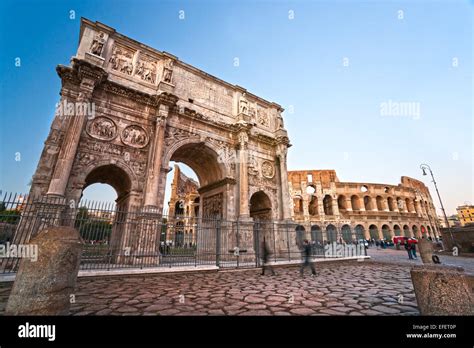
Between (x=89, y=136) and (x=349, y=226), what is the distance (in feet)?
115

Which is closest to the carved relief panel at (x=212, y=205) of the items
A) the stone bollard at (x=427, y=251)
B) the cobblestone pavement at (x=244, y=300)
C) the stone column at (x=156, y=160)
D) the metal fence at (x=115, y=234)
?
the metal fence at (x=115, y=234)

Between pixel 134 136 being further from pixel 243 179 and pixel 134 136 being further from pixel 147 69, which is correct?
pixel 243 179

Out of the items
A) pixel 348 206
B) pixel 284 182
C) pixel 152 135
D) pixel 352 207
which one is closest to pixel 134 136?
pixel 152 135

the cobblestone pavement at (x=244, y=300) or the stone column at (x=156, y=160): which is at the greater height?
the stone column at (x=156, y=160)

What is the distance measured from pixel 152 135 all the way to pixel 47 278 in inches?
375

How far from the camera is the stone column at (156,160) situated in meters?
9.37

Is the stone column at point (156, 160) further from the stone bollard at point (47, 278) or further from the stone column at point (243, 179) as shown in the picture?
the stone bollard at point (47, 278)

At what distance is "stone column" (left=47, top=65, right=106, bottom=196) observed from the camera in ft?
25.4

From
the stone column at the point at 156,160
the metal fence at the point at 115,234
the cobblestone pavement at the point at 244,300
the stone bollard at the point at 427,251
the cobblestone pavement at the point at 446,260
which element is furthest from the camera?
the stone column at the point at 156,160

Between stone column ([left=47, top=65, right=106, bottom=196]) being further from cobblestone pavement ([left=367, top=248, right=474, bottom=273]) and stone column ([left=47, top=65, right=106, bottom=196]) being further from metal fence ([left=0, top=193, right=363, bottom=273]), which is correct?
cobblestone pavement ([left=367, top=248, right=474, bottom=273])

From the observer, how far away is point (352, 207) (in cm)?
3606

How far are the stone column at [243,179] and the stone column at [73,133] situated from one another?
8.02m
